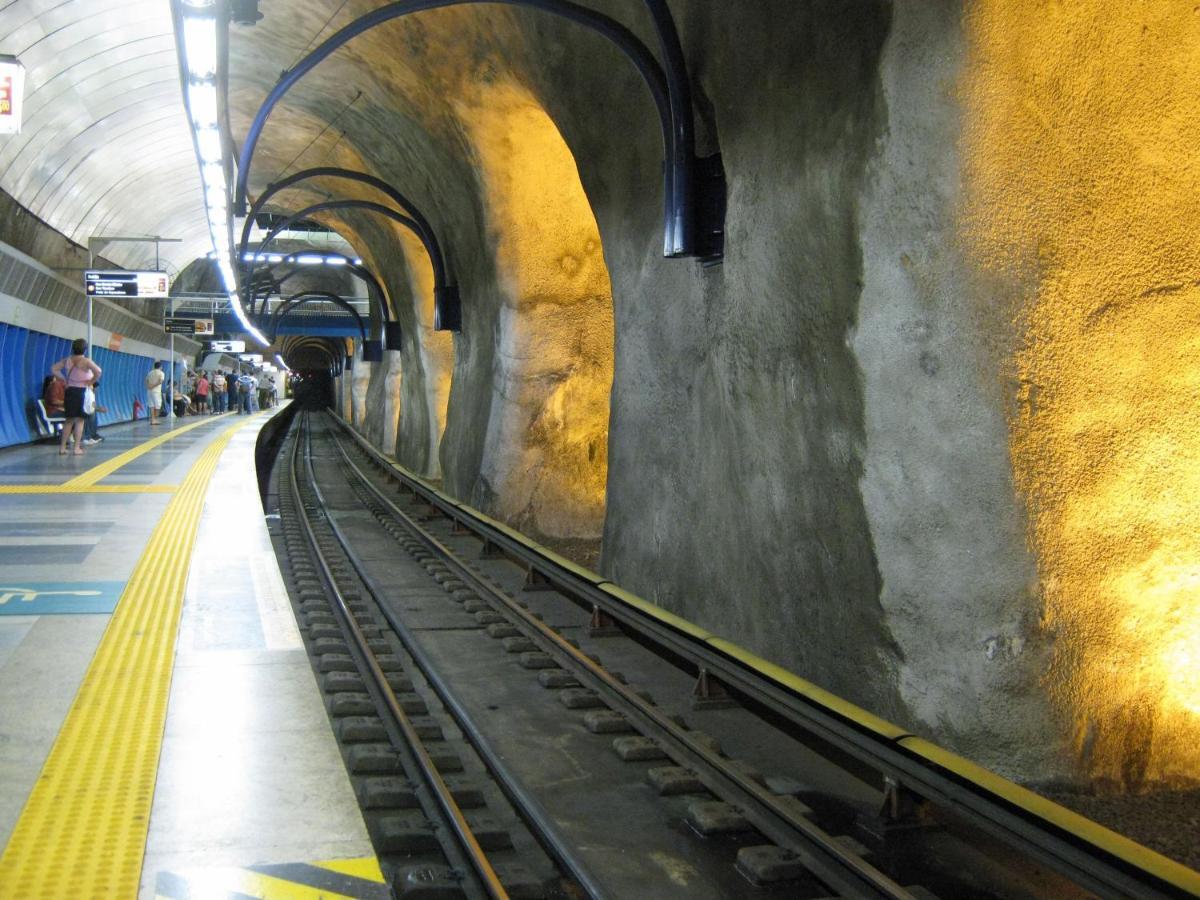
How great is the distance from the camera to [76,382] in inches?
627

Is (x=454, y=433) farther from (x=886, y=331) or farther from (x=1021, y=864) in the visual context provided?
(x=1021, y=864)

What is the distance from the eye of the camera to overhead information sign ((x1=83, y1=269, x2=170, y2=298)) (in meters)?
22.6

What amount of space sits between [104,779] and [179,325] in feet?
109

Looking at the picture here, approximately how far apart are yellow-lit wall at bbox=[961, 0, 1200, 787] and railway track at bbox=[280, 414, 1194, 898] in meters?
0.74

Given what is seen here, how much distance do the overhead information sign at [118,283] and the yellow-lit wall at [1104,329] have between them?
68.6 feet

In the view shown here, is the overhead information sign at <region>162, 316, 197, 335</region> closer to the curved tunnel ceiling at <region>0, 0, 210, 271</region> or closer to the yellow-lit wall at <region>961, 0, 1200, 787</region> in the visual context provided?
the curved tunnel ceiling at <region>0, 0, 210, 271</region>

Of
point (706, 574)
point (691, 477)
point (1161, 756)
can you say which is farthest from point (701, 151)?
point (1161, 756)

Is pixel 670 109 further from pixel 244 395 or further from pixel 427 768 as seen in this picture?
pixel 244 395

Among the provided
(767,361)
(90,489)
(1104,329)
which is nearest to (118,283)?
(90,489)

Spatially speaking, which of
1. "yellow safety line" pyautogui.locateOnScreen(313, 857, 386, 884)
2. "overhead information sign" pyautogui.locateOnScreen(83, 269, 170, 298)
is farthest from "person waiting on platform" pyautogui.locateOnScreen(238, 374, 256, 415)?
"yellow safety line" pyautogui.locateOnScreen(313, 857, 386, 884)

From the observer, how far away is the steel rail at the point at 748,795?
360 cm

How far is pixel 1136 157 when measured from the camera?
4.64 meters

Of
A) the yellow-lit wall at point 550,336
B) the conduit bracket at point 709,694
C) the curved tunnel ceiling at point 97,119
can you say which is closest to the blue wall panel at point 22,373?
the curved tunnel ceiling at point 97,119

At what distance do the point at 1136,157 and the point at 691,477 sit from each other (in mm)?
3227
